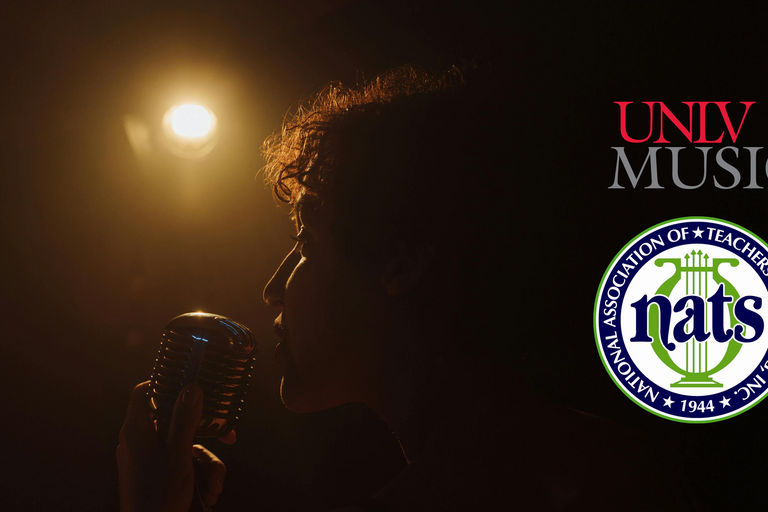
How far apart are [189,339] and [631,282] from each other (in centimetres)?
168

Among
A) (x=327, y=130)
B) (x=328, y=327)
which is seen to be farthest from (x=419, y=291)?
(x=327, y=130)

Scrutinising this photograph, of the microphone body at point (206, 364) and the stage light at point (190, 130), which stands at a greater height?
the stage light at point (190, 130)

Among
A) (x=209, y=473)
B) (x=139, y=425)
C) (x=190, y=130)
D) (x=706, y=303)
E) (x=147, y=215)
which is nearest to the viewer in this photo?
(x=139, y=425)

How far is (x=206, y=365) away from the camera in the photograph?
1262 millimetres

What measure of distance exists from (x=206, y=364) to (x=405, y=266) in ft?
1.77

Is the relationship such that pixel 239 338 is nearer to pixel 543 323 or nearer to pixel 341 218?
pixel 341 218

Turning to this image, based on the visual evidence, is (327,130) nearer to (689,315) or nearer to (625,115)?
(625,115)

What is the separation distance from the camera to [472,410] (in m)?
1.18

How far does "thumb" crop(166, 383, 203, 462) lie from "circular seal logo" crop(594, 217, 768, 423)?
5.19ft

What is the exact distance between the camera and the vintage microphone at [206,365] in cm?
126

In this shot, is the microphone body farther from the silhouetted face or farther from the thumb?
the silhouetted face

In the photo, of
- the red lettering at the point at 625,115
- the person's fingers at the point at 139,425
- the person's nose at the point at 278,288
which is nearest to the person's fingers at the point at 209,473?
the person's fingers at the point at 139,425

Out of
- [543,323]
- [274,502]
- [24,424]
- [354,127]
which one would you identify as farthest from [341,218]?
[24,424]

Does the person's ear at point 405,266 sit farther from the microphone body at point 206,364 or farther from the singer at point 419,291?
the microphone body at point 206,364
